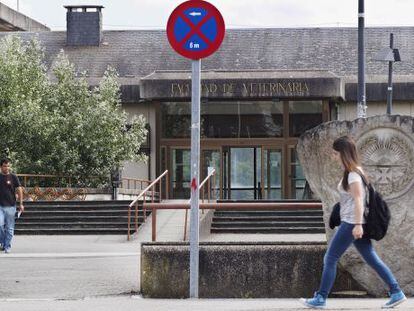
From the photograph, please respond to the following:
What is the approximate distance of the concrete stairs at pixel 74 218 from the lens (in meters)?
29.3

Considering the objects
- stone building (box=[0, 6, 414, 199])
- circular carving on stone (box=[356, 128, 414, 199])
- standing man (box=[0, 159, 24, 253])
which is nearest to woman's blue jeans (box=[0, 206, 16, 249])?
standing man (box=[0, 159, 24, 253])

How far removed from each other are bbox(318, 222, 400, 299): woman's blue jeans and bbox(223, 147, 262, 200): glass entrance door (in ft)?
111

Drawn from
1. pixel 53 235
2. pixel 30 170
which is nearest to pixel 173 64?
pixel 30 170

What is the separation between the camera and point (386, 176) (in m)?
12.0

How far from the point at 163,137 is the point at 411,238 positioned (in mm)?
32926

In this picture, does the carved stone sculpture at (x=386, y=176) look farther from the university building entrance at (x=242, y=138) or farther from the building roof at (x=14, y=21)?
the building roof at (x=14, y=21)

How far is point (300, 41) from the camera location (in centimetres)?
5062

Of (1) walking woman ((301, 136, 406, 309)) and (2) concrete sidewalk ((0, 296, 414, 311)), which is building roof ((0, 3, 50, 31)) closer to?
(2) concrete sidewalk ((0, 296, 414, 311))

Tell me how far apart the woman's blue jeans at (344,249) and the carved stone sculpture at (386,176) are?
1.38m

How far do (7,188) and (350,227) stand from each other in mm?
11182

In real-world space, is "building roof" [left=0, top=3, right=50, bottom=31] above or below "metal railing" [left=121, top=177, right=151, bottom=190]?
above

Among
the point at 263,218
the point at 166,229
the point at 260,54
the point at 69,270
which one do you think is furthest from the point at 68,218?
the point at 260,54

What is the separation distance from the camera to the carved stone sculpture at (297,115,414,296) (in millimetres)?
12016

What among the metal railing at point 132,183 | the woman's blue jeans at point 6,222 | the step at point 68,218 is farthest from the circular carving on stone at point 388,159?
the metal railing at point 132,183
